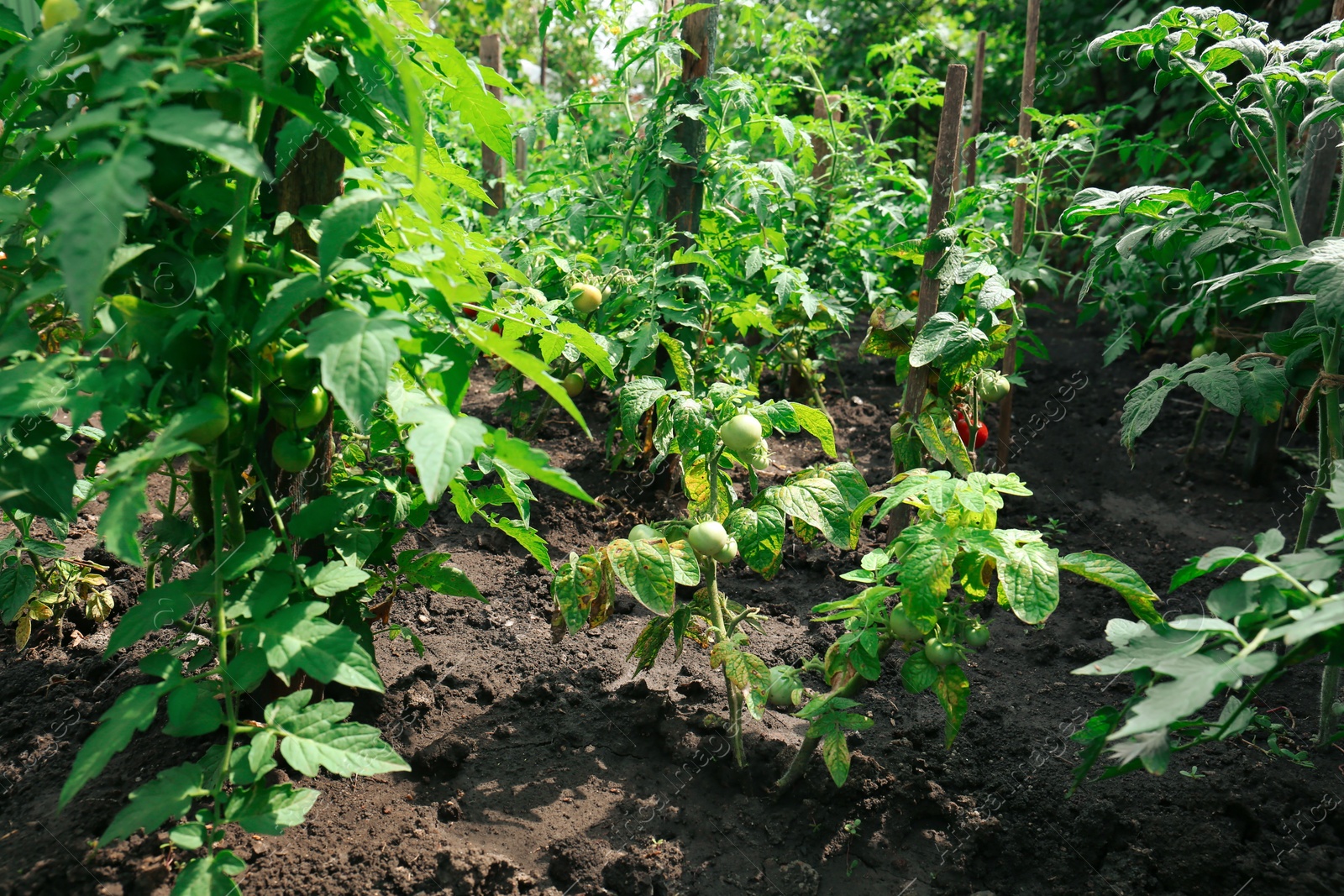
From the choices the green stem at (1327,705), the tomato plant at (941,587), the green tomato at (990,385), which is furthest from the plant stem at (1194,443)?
the tomato plant at (941,587)

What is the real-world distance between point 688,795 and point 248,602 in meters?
1.11

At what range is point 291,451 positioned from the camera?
4.66 feet

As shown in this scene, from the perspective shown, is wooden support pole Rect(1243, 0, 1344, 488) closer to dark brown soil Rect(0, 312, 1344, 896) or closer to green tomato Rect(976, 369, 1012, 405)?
green tomato Rect(976, 369, 1012, 405)

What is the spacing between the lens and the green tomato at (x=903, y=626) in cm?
167

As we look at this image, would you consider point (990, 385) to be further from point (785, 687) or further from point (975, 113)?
point (975, 113)

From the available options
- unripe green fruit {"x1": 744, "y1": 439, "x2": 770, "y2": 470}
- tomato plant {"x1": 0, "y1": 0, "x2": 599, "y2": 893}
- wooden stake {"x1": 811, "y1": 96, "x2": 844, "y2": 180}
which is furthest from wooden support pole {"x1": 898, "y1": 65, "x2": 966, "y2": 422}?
tomato plant {"x1": 0, "y1": 0, "x2": 599, "y2": 893}

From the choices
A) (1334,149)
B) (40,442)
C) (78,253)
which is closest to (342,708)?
(40,442)

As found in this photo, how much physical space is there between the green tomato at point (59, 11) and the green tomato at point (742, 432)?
129 cm

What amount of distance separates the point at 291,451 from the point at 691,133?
215 centimetres

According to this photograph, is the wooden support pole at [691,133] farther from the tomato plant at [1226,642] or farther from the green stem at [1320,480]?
the tomato plant at [1226,642]

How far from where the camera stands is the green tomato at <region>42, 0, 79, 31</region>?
1.16 meters

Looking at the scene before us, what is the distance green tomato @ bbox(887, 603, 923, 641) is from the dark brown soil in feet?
1.52

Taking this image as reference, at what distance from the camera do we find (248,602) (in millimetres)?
1288

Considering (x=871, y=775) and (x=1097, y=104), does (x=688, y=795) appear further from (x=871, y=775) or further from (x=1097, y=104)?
(x=1097, y=104)
